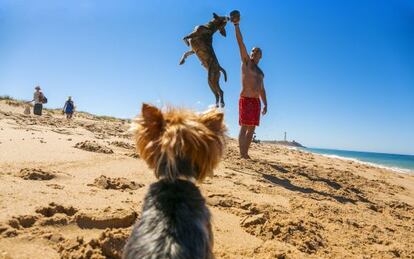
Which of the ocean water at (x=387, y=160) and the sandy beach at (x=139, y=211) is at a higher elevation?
the ocean water at (x=387, y=160)

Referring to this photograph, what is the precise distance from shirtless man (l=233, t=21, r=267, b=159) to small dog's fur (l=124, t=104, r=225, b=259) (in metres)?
5.75

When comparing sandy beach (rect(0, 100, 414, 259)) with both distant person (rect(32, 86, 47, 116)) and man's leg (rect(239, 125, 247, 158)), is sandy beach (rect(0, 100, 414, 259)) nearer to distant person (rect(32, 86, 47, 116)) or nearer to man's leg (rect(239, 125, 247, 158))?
man's leg (rect(239, 125, 247, 158))

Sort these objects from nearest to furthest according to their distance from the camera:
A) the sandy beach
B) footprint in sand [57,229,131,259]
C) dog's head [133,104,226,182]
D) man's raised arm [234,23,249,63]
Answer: dog's head [133,104,226,182], footprint in sand [57,229,131,259], the sandy beach, man's raised arm [234,23,249,63]

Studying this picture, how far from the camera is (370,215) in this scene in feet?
17.7

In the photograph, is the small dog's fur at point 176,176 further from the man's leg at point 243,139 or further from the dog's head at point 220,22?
the dog's head at point 220,22

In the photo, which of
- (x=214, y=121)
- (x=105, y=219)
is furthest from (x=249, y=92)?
(x=214, y=121)

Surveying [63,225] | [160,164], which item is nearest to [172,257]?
[160,164]

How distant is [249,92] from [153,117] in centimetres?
612

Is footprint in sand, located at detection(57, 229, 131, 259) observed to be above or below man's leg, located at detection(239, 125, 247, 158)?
below

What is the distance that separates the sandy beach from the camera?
122 inches

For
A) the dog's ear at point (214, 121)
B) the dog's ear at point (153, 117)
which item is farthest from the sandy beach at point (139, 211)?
the dog's ear at point (214, 121)

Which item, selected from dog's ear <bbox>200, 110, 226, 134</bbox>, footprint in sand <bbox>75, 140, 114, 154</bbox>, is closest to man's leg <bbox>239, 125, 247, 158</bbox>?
footprint in sand <bbox>75, 140, 114, 154</bbox>

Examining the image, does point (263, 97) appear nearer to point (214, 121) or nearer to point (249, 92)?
point (249, 92)

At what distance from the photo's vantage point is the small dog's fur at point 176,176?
1.92 metres
